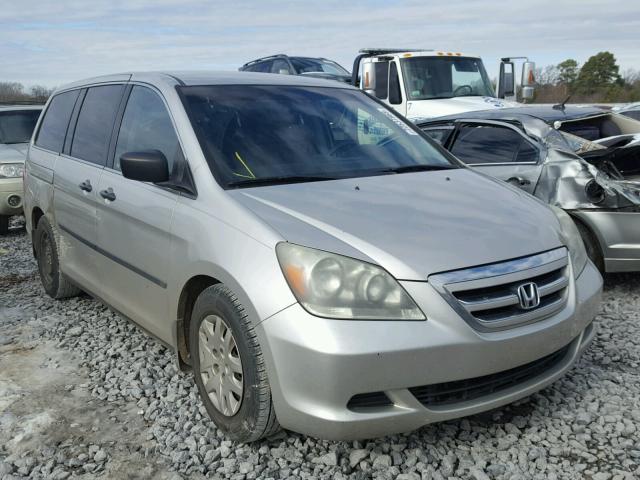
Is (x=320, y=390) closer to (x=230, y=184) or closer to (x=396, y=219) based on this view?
(x=396, y=219)

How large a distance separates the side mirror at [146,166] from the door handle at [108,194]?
54cm

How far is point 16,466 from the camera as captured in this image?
110 inches

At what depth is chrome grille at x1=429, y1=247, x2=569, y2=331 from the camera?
97.3 inches

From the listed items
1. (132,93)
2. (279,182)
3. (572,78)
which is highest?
(132,93)

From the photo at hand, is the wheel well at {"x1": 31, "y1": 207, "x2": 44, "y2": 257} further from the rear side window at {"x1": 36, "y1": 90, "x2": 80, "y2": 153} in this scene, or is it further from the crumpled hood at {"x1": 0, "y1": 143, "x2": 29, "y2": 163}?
the crumpled hood at {"x1": 0, "y1": 143, "x2": 29, "y2": 163}

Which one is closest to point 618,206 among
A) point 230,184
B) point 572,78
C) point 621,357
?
point 621,357

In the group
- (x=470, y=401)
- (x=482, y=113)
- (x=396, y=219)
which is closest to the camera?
(x=470, y=401)

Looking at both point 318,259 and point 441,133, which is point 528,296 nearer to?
point 318,259

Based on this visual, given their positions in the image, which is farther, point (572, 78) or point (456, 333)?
point (572, 78)

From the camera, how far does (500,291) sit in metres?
2.57

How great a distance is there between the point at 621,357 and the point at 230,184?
8.39 ft

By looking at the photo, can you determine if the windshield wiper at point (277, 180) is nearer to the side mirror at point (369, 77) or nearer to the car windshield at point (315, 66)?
the side mirror at point (369, 77)

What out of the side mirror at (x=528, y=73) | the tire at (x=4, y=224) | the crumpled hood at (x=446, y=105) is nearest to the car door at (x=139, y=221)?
the tire at (x=4, y=224)

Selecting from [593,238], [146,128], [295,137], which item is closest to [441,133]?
[593,238]
